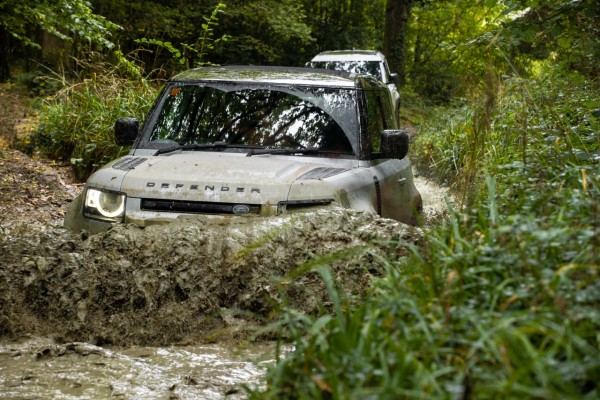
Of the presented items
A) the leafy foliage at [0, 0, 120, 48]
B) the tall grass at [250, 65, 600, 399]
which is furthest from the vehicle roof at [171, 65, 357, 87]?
the leafy foliage at [0, 0, 120, 48]

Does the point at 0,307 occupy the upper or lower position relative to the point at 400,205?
lower

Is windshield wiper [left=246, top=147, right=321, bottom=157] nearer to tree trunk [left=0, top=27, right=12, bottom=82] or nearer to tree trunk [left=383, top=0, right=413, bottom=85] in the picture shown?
tree trunk [left=0, top=27, right=12, bottom=82]

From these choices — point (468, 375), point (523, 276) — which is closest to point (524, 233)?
point (523, 276)

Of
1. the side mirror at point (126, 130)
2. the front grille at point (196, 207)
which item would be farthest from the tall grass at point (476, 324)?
the side mirror at point (126, 130)

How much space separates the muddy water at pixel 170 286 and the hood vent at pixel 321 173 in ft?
1.13

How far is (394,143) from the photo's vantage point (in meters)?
6.10

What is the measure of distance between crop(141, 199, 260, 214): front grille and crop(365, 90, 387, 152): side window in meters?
1.49

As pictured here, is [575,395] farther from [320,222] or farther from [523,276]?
[320,222]

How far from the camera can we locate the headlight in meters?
5.42

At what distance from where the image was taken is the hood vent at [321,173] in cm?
554

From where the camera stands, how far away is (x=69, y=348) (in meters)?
4.59

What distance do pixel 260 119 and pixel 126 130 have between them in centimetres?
112

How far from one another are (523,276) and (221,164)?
2941 millimetres

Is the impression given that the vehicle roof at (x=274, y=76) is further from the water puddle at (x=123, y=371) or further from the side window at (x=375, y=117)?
the water puddle at (x=123, y=371)
